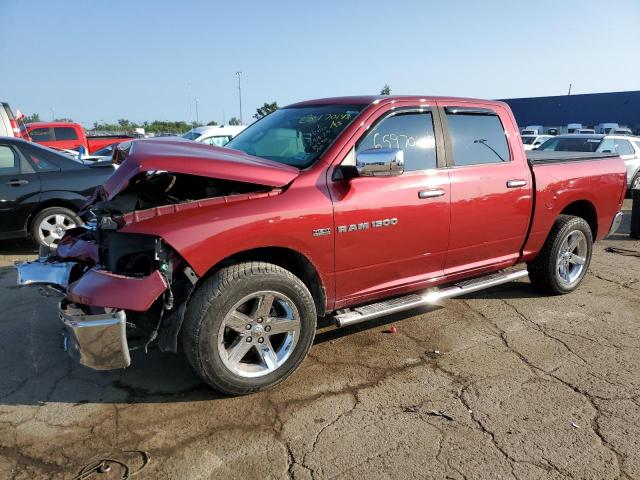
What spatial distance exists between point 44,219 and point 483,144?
569 cm

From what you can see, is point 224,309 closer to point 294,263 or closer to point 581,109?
point 294,263

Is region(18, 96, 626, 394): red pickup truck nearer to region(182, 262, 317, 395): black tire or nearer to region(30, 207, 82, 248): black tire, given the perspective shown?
region(182, 262, 317, 395): black tire

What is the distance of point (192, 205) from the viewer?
2912mm

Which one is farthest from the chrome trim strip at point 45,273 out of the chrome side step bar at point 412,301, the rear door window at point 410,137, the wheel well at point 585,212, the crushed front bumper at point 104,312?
the wheel well at point 585,212

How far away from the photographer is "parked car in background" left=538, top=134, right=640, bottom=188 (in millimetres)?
11633

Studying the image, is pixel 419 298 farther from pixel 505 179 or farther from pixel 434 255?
pixel 505 179

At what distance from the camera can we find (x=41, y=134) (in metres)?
17.0

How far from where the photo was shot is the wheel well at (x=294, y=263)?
10.5 ft

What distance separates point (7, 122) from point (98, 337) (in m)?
11.8

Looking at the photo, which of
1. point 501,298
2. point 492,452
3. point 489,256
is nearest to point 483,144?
point 489,256

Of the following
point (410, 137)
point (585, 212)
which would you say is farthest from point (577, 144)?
point (410, 137)

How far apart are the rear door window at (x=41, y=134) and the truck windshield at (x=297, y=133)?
15.6 meters

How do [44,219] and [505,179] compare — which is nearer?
[505,179]

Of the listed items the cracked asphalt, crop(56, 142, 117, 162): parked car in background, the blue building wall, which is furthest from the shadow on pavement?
the blue building wall
